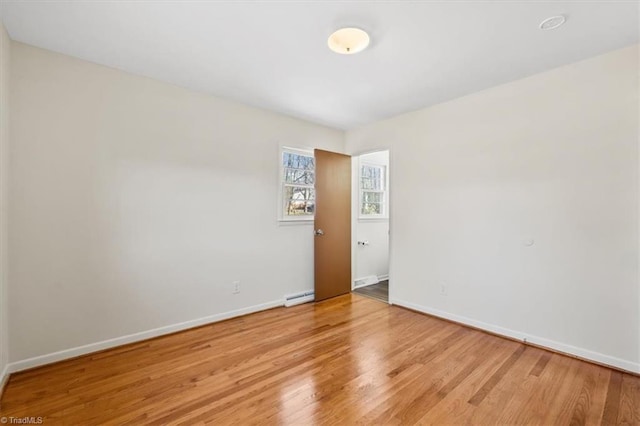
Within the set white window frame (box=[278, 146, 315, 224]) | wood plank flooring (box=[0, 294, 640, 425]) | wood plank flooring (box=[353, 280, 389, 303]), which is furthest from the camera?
wood plank flooring (box=[353, 280, 389, 303])

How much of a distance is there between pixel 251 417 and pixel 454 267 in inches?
102

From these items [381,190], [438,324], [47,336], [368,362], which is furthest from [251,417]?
[381,190]

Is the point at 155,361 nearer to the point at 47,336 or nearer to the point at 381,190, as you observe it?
the point at 47,336

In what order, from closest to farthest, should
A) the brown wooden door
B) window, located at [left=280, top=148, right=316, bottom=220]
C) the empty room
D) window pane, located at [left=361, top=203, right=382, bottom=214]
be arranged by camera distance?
the empty room → window, located at [left=280, top=148, right=316, bottom=220] → the brown wooden door → window pane, located at [left=361, top=203, right=382, bottom=214]

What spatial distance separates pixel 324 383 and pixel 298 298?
1.91m

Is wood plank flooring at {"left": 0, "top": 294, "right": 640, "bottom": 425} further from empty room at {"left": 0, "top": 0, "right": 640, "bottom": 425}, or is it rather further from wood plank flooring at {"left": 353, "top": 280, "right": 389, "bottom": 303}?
wood plank flooring at {"left": 353, "top": 280, "right": 389, "bottom": 303}

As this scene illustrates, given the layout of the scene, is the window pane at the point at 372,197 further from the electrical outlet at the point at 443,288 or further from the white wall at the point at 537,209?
the electrical outlet at the point at 443,288

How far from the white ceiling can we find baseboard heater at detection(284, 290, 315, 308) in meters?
2.58

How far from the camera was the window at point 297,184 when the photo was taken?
3902 millimetres

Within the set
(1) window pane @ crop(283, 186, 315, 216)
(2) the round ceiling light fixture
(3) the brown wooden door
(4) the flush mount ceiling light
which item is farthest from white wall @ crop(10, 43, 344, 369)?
(4) the flush mount ceiling light

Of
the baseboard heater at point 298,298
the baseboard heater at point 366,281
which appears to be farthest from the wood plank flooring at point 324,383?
the baseboard heater at point 366,281

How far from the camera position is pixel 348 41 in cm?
210

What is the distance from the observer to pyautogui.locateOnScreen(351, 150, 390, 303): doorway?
4.65 m

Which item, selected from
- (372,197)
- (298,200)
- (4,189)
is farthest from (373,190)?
(4,189)
